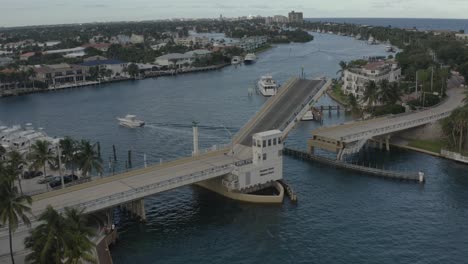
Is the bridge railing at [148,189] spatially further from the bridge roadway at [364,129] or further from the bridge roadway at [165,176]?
the bridge roadway at [364,129]

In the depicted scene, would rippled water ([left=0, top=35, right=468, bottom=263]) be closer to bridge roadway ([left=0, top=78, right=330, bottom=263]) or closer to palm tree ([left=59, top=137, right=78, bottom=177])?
bridge roadway ([left=0, top=78, right=330, bottom=263])

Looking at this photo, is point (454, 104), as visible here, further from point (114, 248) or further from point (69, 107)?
point (69, 107)

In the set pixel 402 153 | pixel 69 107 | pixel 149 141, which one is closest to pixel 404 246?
pixel 402 153

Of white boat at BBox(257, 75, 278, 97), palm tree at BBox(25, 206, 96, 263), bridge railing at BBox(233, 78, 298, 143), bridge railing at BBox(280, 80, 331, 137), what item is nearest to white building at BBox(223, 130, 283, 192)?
bridge railing at BBox(280, 80, 331, 137)

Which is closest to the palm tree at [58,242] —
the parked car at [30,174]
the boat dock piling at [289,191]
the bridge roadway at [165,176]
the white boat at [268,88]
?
the bridge roadway at [165,176]


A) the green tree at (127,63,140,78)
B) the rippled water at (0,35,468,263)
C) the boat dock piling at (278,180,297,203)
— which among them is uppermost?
the green tree at (127,63,140,78)

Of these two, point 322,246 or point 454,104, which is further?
point 454,104

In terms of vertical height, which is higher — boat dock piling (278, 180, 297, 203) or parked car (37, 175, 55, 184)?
parked car (37, 175, 55, 184)
